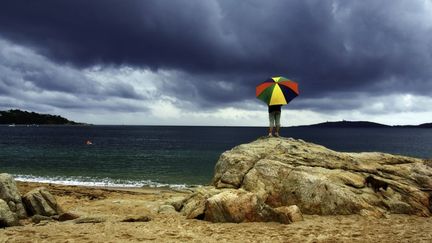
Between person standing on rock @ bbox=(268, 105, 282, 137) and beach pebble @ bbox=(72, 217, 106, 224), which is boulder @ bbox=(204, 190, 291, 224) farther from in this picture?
person standing on rock @ bbox=(268, 105, 282, 137)

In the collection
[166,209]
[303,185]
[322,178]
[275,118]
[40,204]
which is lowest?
[166,209]

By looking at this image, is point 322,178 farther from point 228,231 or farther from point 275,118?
point 228,231

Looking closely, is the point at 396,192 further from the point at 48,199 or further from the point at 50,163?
the point at 50,163

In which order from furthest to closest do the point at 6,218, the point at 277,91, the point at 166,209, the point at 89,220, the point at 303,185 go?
the point at 166,209 → the point at 277,91 → the point at 303,185 → the point at 89,220 → the point at 6,218

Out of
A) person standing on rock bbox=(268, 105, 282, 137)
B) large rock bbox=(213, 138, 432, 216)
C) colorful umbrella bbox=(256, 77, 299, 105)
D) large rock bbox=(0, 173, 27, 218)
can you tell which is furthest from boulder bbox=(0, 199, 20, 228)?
person standing on rock bbox=(268, 105, 282, 137)

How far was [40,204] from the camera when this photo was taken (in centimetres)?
1702

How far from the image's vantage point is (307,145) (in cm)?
1881

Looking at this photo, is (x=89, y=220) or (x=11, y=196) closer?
(x=89, y=220)

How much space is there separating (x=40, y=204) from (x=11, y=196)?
135 centimetres

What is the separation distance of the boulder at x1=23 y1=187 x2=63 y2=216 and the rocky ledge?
6.22m

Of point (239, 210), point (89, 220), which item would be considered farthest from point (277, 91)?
point (89, 220)

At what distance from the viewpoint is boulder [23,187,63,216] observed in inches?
662

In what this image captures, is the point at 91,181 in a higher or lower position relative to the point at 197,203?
lower

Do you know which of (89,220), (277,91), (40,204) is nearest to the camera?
(89,220)
